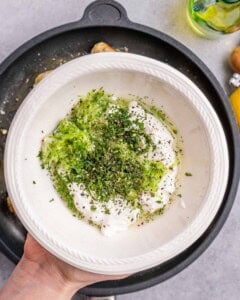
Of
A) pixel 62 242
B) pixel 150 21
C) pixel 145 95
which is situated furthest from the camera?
pixel 150 21

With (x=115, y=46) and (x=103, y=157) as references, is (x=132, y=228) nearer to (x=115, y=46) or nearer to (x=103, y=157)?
(x=103, y=157)

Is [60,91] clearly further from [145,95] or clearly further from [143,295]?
[143,295]

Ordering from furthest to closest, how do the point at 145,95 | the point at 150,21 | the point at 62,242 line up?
the point at 150,21 < the point at 145,95 < the point at 62,242

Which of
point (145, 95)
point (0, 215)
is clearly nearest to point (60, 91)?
point (145, 95)

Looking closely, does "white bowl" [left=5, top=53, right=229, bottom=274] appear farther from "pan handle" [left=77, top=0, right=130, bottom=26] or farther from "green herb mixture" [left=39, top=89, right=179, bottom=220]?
"pan handle" [left=77, top=0, right=130, bottom=26]

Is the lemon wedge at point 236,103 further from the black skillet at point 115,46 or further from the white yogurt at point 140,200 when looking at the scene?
the white yogurt at point 140,200

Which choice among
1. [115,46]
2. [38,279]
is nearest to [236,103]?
[115,46]

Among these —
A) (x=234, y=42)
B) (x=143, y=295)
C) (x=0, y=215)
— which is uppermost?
(x=234, y=42)

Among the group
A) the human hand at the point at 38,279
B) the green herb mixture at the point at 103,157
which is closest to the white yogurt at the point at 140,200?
the green herb mixture at the point at 103,157
